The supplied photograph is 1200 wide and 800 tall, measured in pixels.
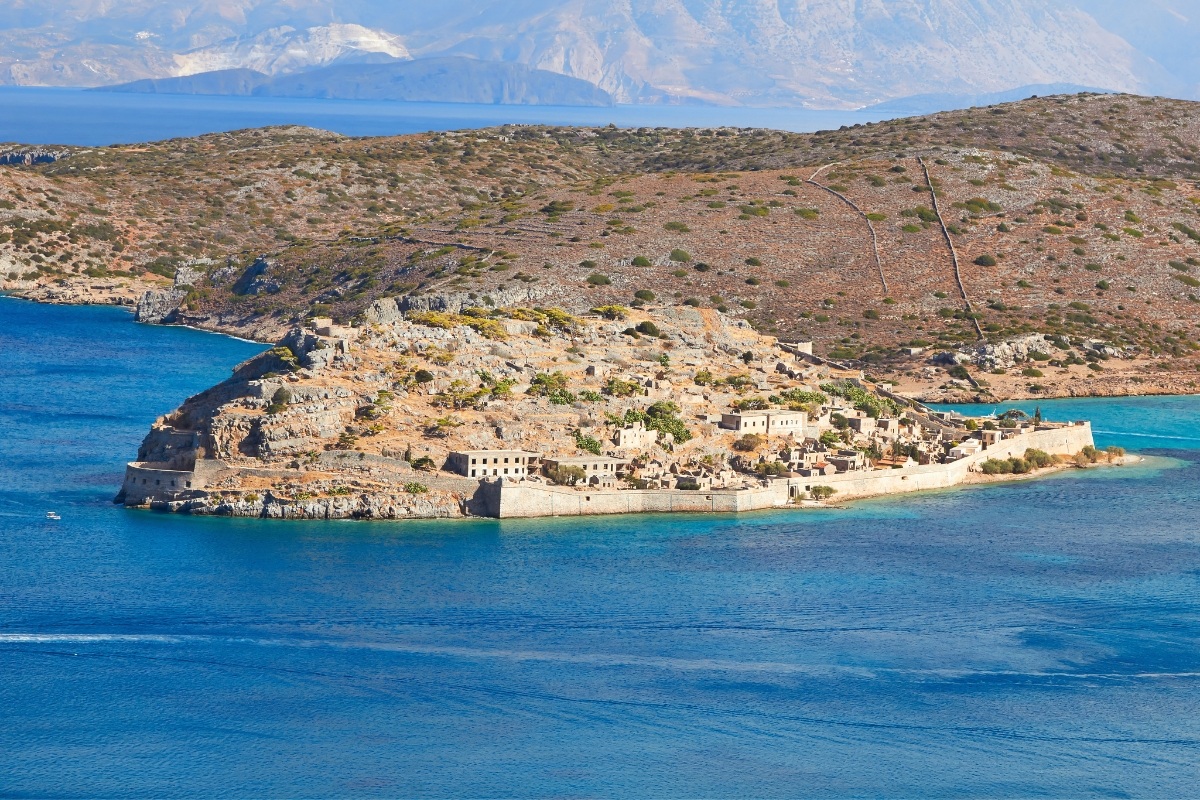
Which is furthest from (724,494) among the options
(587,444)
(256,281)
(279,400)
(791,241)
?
Answer: (256,281)

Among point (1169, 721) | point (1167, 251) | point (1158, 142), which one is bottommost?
point (1169, 721)

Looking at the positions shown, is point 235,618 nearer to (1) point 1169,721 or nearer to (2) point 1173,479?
(1) point 1169,721

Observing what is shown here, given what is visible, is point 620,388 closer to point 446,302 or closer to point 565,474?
point 565,474

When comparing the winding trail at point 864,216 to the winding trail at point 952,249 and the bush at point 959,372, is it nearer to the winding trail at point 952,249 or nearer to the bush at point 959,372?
the winding trail at point 952,249

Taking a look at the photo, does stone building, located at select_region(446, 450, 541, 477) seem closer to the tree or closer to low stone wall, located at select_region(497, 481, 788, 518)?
the tree

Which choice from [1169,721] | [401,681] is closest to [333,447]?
[401,681]

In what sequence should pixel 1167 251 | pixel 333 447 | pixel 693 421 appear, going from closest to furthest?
1. pixel 333 447
2. pixel 693 421
3. pixel 1167 251
